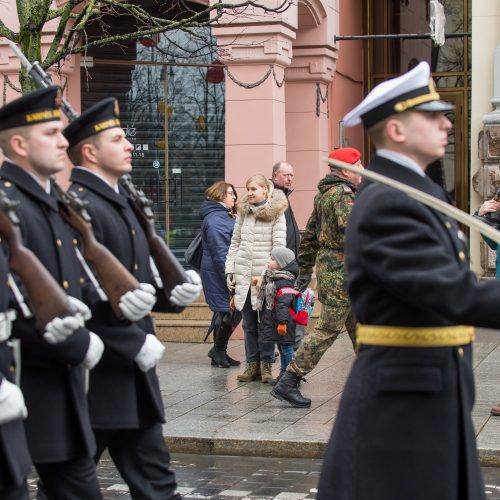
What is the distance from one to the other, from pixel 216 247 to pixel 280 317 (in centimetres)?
174

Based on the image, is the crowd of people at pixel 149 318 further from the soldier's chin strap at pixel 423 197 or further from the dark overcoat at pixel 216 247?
the dark overcoat at pixel 216 247

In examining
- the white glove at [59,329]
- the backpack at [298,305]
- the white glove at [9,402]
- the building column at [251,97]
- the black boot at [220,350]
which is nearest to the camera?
the white glove at [9,402]

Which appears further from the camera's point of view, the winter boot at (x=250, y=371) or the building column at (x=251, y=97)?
the building column at (x=251, y=97)

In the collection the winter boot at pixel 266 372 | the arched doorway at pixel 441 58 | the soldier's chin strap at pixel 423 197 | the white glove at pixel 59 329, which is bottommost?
the winter boot at pixel 266 372

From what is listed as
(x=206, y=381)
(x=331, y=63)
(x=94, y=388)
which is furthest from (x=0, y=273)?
(x=331, y=63)

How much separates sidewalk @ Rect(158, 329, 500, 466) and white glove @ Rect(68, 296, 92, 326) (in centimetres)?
345

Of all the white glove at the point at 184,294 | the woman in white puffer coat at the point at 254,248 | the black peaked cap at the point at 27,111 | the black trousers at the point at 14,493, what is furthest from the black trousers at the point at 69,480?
the woman in white puffer coat at the point at 254,248

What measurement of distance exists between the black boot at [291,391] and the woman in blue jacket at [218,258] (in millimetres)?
2158

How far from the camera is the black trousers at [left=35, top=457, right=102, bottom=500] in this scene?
5297 millimetres

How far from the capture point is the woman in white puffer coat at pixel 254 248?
35.5ft

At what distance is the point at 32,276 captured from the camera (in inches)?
198

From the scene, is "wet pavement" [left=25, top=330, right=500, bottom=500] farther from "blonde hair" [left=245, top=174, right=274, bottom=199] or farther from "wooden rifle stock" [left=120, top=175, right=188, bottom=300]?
"wooden rifle stock" [left=120, top=175, right=188, bottom=300]

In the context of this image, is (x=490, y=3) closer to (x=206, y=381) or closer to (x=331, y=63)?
(x=331, y=63)

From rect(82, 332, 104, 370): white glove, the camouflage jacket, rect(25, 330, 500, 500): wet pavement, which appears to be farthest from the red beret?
rect(82, 332, 104, 370): white glove
